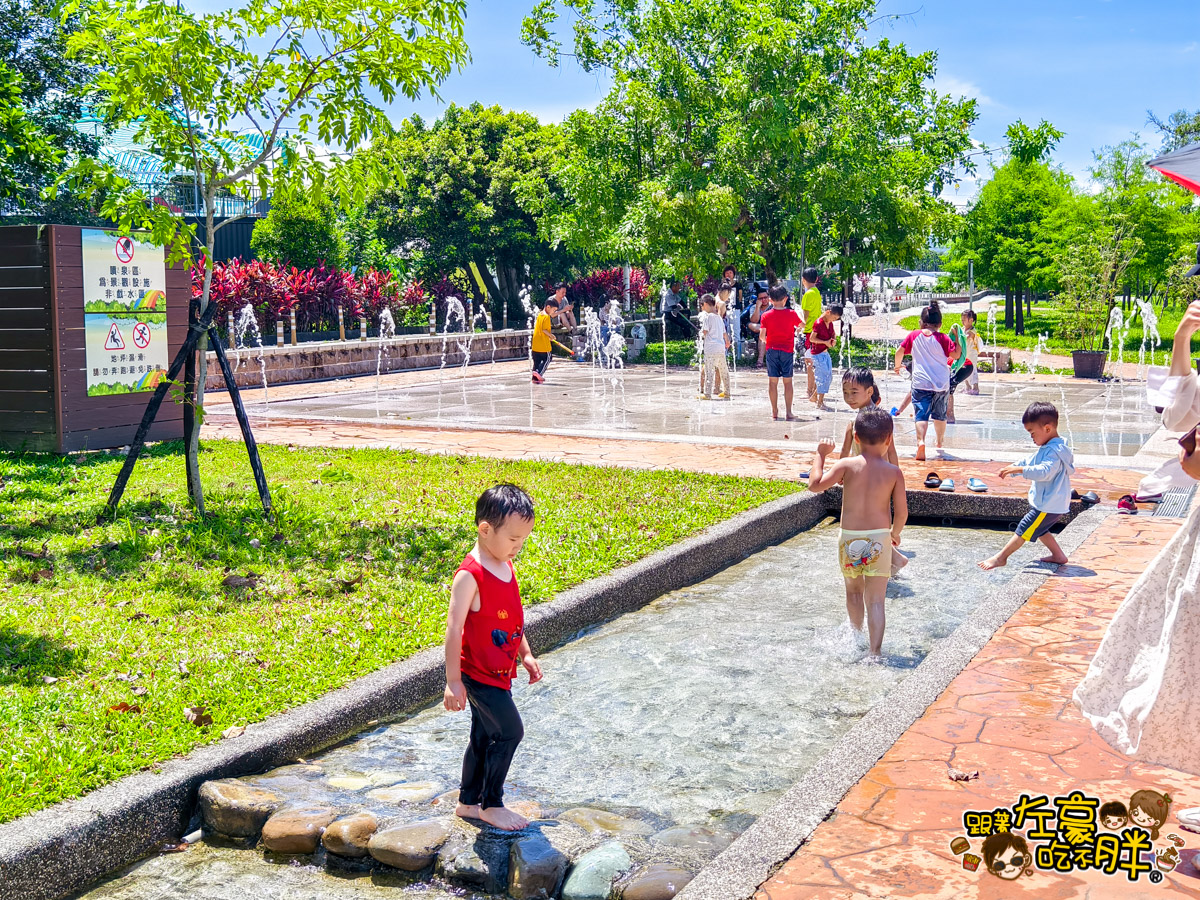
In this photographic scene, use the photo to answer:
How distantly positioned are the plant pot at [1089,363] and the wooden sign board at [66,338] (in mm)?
19126

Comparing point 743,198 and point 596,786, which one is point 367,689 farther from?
point 743,198

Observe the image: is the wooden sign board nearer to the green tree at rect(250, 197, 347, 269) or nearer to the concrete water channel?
the concrete water channel

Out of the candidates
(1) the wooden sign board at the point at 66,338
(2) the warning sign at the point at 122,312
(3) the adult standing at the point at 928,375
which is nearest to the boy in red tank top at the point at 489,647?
(3) the adult standing at the point at 928,375

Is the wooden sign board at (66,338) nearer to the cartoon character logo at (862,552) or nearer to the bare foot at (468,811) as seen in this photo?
the cartoon character logo at (862,552)

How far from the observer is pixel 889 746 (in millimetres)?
4410

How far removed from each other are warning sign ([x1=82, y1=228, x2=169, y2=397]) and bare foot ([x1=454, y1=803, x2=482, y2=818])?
8.51 m

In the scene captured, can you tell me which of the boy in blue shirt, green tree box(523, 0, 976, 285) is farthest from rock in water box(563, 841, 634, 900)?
green tree box(523, 0, 976, 285)

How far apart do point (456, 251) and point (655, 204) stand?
41.1 feet

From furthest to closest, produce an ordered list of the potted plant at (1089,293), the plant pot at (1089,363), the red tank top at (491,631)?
the potted plant at (1089,293), the plant pot at (1089,363), the red tank top at (491,631)

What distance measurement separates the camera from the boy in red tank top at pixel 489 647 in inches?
159

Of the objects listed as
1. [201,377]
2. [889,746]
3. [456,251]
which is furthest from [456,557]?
[456,251]

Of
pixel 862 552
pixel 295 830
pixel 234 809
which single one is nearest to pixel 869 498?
pixel 862 552

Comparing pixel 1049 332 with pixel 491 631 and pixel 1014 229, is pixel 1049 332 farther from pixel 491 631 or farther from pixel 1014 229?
pixel 491 631

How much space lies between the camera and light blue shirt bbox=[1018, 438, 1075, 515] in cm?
733
